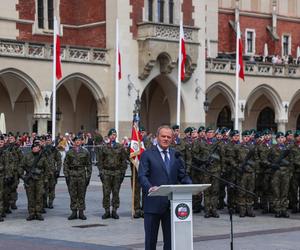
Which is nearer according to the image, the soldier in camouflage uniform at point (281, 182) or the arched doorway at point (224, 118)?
the soldier in camouflage uniform at point (281, 182)

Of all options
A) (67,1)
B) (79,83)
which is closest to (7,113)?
(79,83)

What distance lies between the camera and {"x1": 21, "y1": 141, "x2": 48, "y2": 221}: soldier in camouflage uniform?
16.7m

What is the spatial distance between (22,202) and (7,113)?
20.2 metres

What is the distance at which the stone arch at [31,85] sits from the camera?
36.2 m

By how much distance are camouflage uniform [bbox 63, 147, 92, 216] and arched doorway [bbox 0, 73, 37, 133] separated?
22868 millimetres

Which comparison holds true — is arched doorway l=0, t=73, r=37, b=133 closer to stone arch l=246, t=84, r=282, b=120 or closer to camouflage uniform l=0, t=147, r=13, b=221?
stone arch l=246, t=84, r=282, b=120

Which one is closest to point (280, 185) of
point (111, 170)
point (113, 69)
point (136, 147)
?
point (136, 147)

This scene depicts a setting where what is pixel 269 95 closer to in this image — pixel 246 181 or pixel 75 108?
pixel 75 108

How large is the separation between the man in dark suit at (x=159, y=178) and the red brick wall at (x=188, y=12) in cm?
3273

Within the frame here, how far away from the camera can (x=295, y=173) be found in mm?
18047

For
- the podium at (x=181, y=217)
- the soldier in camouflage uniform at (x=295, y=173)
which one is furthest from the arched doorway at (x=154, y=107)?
the podium at (x=181, y=217)

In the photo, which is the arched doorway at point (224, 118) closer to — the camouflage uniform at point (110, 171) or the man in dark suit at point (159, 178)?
the camouflage uniform at point (110, 171)

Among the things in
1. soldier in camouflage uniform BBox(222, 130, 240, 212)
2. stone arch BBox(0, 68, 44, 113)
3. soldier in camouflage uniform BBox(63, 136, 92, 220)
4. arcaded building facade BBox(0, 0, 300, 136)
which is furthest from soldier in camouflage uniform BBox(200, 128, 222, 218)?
stone arch BBox(0, 68, 44, 113)

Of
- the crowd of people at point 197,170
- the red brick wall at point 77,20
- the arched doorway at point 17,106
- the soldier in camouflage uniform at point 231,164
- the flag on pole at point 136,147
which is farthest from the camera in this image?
the red brick wall at point 77,20
